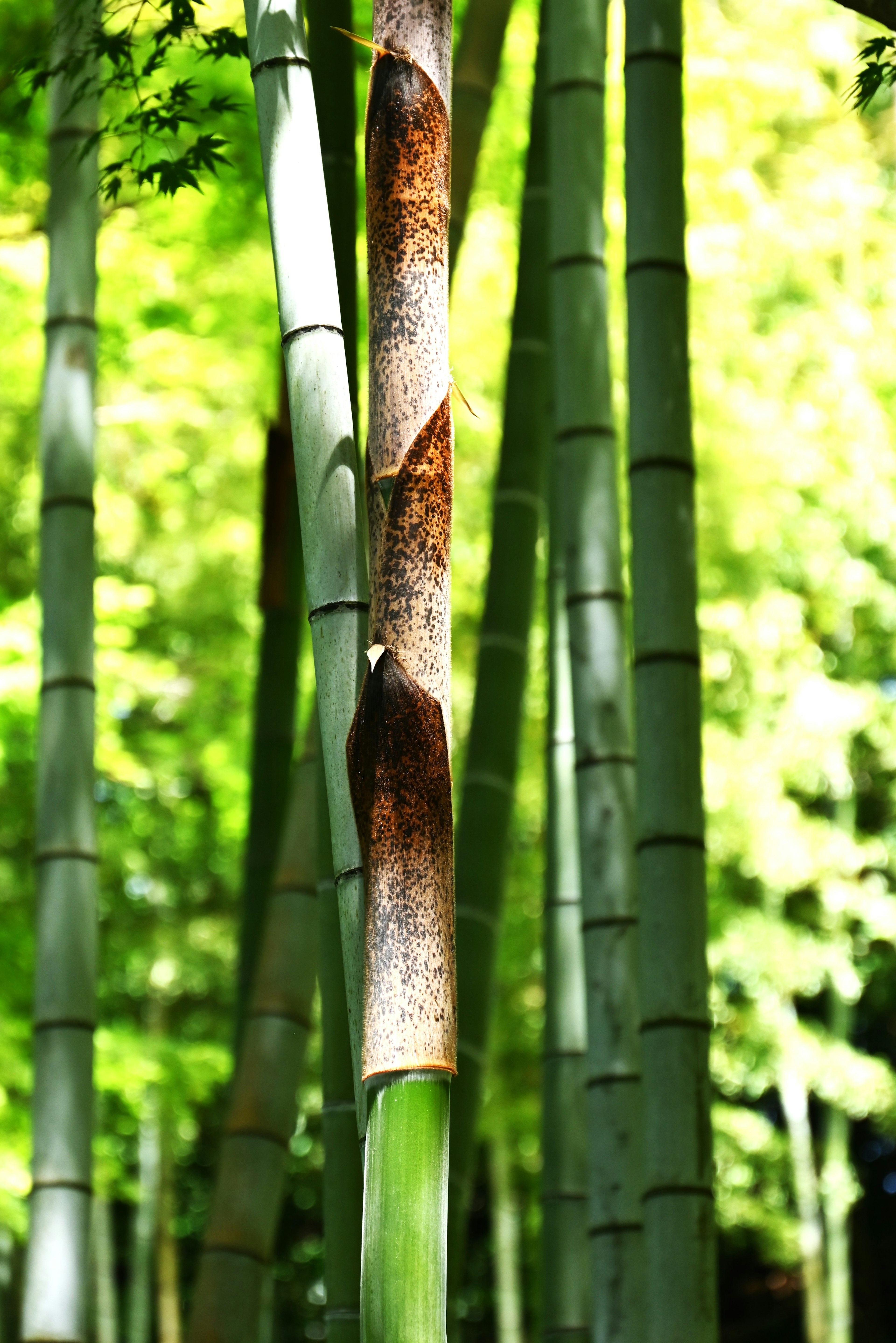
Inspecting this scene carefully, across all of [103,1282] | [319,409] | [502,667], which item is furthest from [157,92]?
[103,1282]

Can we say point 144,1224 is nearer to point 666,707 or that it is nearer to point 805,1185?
point 805,1185

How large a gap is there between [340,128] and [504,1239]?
6.76 m

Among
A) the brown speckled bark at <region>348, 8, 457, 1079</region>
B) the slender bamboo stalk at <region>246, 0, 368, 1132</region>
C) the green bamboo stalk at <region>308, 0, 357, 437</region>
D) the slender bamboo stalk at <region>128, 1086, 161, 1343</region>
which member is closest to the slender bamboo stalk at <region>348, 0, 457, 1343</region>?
the brown speckled bark at <region>348, 8, 457, 1079</region>

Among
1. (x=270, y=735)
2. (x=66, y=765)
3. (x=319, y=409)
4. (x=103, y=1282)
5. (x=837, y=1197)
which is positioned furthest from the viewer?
(x=103, y=1282)

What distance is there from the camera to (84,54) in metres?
1.97

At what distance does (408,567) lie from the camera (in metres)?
1.24

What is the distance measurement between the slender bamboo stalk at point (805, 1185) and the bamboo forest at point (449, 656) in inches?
1.1

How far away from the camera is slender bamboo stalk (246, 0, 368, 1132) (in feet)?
4.52

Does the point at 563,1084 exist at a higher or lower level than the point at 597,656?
lower

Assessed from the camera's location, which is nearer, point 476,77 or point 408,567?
point 408,567

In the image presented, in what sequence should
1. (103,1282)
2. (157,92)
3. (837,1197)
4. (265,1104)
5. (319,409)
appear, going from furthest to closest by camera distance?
1. (103,1282)
2. (837,1197)
3. (265,1104)
4. (157,92)
5. (319,409)

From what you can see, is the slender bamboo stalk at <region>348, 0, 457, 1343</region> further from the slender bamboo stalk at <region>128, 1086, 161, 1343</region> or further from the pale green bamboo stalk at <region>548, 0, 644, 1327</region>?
the slender bamboo stalk at <region>128, 1086, 161, 1343</region>

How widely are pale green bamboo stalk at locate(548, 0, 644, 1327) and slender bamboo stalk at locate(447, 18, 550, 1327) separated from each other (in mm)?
298

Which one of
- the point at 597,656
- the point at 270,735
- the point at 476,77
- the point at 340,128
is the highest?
the point at 476,77
